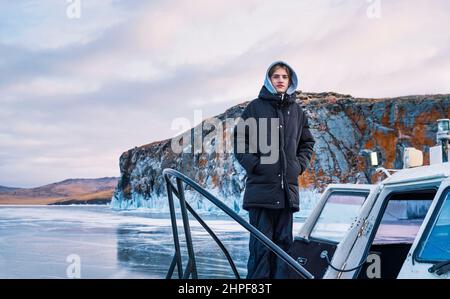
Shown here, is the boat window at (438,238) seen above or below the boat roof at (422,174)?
below

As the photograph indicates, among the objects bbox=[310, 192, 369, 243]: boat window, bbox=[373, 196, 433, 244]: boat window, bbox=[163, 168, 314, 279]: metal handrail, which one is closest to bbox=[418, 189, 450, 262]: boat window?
bbox=[163, 168, 314, 279]: metal handrail

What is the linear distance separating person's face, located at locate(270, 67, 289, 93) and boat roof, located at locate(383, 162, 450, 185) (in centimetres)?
89

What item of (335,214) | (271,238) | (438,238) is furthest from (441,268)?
(335,214)

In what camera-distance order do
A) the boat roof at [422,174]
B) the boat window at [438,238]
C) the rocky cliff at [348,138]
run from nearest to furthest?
the boat window at [438,238], the boat roof at [422,174], the rocky cliff at [348,138]

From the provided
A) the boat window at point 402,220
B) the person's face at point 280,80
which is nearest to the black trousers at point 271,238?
the boat window at point 402,220

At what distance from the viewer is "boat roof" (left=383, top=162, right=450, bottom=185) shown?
2709 millimetres

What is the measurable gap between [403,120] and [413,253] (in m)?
60.2

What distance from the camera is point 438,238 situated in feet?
8.41

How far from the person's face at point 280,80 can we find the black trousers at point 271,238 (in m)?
0.79

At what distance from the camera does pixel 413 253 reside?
8.57ft

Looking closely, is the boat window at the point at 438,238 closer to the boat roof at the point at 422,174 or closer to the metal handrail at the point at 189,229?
the boat roof at the point at 422,174

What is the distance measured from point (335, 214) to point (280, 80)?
1.35m

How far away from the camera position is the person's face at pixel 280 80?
3.63 metres
